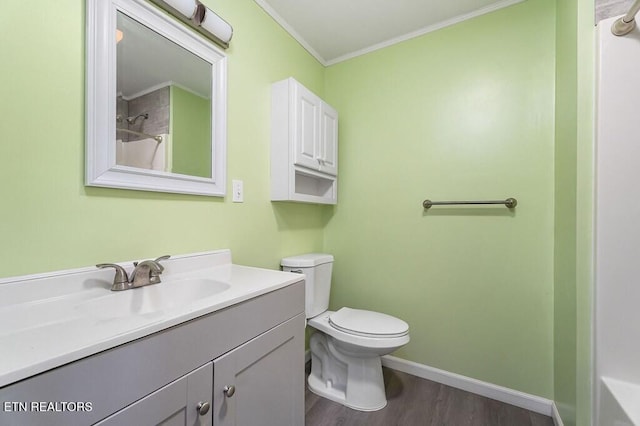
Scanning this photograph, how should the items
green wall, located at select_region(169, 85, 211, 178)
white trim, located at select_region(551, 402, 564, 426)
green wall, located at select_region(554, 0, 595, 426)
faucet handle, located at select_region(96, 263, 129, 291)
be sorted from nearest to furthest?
1. faucet handle, located at select_region(96, 263, 129, 291)
2. green wall, located at select_region(554, 0, 595, 426)
3. green wall, located at select_region(169, 85, 211, 178)
4. white trim, located at select_region(551, 402, 564, 426)

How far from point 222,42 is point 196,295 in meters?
A: 1.20

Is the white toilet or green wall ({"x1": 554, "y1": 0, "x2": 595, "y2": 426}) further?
the white toilet

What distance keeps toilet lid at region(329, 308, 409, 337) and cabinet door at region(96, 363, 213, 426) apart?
35.1 inches

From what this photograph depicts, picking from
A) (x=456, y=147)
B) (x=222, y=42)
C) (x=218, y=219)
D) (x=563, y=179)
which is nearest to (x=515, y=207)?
(x=563, y=179)

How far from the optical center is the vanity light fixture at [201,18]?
1.06 meters

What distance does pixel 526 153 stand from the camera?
1.49 meters

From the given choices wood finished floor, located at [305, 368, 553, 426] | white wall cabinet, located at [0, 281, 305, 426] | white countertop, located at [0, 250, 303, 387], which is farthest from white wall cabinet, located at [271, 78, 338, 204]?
wood finished floor, located at [305, 368, 553, 426]

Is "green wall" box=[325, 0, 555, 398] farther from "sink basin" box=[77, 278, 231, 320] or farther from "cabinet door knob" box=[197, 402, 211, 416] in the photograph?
"cabinet door knob" box=[197, 402, 211, 416]

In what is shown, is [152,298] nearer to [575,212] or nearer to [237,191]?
[237,191]

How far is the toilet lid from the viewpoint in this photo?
1405 millimetres

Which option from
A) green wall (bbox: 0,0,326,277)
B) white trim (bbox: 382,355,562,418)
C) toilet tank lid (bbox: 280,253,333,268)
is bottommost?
white trim (bbox: 382,355,562,418)

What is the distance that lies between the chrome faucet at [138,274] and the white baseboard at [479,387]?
4.36ft

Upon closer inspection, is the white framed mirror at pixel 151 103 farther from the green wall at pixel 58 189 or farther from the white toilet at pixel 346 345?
the white toilet at pixel 346 345

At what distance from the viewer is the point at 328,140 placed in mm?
1882
